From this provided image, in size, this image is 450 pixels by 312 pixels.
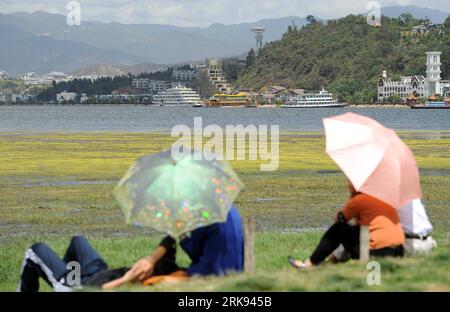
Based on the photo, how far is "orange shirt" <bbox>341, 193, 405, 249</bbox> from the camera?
10344 millimetres

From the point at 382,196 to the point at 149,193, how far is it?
251 cm

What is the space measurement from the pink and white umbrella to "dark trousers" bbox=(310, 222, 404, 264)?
451 mm

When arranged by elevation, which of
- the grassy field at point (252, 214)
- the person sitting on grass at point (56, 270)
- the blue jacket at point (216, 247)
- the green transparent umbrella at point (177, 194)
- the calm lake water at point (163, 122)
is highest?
the green transparent umbrella at point (177, 194)

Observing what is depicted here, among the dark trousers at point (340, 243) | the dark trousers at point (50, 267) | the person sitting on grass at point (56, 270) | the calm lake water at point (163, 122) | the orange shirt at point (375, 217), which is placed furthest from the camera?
the calm lake water at point (163, 122)

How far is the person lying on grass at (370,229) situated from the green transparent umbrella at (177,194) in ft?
4.83

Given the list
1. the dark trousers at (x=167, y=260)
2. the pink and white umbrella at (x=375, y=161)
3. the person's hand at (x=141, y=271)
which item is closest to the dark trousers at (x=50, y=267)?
the person's hand at (x=141, y=271)

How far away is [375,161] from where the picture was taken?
10.5 meters

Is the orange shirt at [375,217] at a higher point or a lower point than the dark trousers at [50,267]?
higher

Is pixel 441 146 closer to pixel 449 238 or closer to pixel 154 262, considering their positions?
pixel 449 238

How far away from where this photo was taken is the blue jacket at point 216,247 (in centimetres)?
923

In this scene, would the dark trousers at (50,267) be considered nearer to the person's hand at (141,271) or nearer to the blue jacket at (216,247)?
the person's hand at (141,271)

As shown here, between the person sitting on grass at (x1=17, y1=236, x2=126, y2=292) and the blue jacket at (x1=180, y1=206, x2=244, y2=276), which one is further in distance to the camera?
the person sitting on grass at (x1=17, y1=236, x2=126, y2=292)

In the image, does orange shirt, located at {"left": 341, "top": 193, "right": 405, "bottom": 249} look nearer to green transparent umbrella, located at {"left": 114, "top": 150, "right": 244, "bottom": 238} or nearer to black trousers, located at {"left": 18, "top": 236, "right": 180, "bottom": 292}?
green transparent umbrella, located at {"left": 114, "top": 150, "right": 244, "bottom": 238}

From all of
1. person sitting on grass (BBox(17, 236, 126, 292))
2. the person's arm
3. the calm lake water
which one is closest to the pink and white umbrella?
the person's arm
